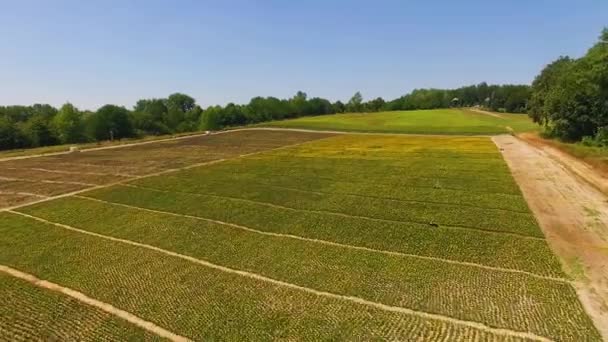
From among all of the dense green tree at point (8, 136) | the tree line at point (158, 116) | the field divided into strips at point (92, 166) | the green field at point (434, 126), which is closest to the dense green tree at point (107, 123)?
the tree line at point (158, 116)

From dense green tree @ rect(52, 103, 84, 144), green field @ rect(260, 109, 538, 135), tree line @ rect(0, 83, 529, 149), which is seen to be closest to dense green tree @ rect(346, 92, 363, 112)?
tree line @ rect(0, 83, 529, 149)

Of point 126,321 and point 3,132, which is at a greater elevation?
point 3,132

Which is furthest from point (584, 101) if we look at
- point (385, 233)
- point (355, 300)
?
point (355, 300)

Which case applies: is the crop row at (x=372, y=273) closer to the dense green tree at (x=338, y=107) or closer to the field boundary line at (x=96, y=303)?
the field boundary line at (x=96, y=303)

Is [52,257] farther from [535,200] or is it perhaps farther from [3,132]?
[3,132]

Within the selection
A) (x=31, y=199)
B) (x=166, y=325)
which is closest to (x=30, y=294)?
(x=166, y=325)

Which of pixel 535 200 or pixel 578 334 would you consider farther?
pixel 535 200
